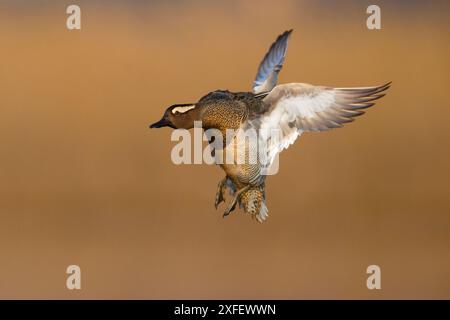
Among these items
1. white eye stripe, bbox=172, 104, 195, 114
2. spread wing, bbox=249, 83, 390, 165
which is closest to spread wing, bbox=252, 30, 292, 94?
spread wing, bbox=249, 83, 390, 165

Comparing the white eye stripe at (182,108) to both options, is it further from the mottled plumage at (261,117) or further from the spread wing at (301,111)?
the spread wing at (301,111)

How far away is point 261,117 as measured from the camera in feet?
5.42

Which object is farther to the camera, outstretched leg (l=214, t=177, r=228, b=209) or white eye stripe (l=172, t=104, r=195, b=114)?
outstretched leg (l=214, t=177, r=228, b=209)

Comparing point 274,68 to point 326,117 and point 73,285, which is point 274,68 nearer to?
point 326,117

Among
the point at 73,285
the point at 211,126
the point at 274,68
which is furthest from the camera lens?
the point at 73,285

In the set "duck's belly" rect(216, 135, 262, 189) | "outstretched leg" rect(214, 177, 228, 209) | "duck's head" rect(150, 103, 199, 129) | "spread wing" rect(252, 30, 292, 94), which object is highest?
"spread wing" rect(252, 30, 292, 94)

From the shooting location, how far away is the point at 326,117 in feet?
5.39

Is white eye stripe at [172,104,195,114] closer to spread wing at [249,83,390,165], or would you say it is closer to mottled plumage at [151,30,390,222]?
mottled plumage at [151,30,390,222]

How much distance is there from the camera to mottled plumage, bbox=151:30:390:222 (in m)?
1.58

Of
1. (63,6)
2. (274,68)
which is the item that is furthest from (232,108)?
(63,6)

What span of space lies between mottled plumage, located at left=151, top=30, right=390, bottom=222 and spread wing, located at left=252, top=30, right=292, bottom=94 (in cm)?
22

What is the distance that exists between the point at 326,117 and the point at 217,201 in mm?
329

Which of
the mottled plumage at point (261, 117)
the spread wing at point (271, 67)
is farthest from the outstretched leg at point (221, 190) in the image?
the spread wing at point (271, 67)

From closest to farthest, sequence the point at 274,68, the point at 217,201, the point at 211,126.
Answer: the point at 211,126
the point at 217,201
the point at 274,68
